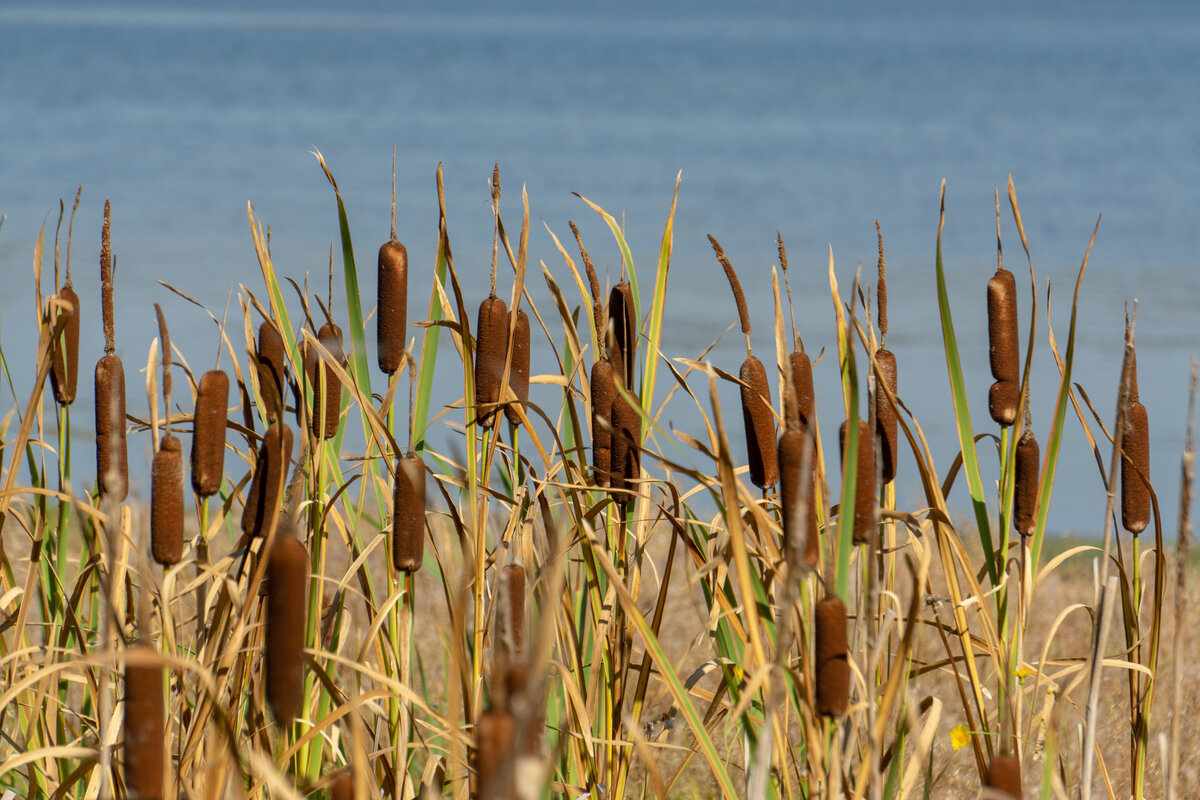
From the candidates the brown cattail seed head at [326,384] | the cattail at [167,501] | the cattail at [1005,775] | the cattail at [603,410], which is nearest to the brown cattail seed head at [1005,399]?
the cattail at [603,410]

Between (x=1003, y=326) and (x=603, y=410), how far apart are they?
0.50m

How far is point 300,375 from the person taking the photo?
157cm

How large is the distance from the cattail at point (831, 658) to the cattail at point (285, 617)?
43 cm

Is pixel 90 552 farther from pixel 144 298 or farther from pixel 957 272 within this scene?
pixel 957 272

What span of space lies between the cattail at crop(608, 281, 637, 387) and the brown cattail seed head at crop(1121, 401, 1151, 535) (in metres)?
0.64

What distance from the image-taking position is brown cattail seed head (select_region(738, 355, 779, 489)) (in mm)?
1381

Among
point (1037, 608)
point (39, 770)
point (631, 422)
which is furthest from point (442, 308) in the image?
point (1037, 608)

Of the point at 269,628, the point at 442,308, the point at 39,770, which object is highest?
the point at 442,308

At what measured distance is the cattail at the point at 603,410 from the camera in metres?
1.42

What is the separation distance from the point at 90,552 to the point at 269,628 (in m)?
0.89

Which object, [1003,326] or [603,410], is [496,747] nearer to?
[603,410]

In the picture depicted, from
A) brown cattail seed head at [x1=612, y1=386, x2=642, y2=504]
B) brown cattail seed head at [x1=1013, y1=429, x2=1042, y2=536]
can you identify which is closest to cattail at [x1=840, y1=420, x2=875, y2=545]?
→ brown cattail seed head at [x1=612, y1=386, x2=642, y2=504]

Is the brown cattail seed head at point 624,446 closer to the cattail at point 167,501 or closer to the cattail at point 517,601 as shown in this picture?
the cattail at point 517,601

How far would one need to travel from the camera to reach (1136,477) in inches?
61.5
